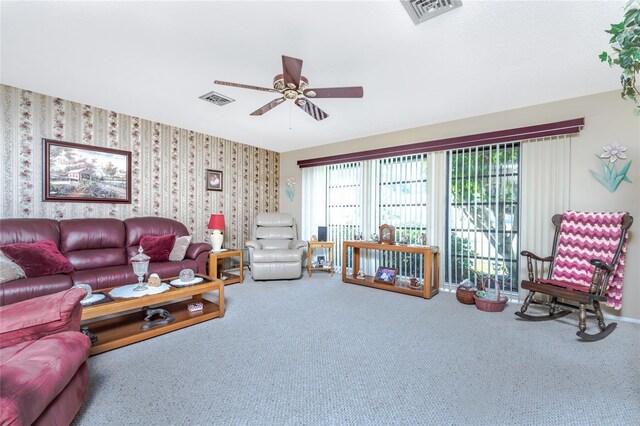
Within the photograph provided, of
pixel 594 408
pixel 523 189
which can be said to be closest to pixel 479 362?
pixel 594 408

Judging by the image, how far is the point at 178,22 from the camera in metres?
1.94

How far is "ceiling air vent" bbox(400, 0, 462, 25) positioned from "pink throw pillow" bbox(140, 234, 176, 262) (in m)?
3.44

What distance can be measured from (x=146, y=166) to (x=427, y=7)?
387 centimetres

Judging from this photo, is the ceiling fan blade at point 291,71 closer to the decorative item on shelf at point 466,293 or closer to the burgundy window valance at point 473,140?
the burgundy window valance at point 473,140

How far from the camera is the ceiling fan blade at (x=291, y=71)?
6.26ft

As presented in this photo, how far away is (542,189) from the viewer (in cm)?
322

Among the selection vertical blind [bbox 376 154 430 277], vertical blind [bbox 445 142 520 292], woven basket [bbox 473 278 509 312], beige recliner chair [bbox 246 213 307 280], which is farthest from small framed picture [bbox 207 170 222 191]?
woven basket [bbox 473 278 509 312]

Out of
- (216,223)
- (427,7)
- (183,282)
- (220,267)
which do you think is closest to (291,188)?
(216,223)

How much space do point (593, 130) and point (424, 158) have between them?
1769mm

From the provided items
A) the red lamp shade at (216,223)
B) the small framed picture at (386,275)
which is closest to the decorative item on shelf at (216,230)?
the red lamp shade at (216,223)

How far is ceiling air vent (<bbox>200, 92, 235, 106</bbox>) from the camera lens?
309 cm

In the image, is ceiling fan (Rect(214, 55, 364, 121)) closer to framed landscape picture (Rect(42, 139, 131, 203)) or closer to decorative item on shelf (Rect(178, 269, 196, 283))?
decorative item on shelf (Rect(178, 269, 196, 283))

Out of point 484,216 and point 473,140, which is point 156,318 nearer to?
point 484,216

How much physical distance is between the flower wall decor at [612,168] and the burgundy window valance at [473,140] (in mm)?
345
